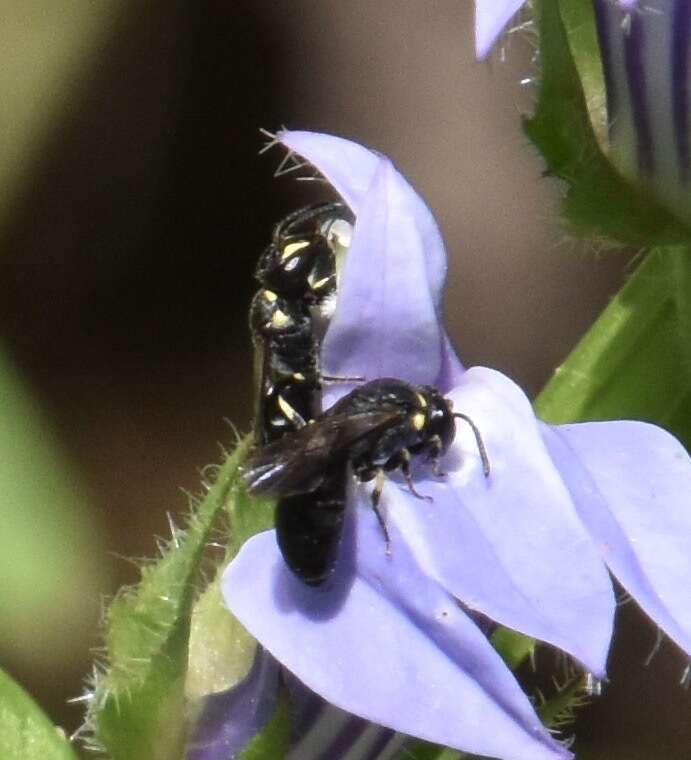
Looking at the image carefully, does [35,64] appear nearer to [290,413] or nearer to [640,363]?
[640,363]

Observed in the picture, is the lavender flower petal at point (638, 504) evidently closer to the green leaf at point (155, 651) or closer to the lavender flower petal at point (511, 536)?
the lavender flower petal at point (511, 536)

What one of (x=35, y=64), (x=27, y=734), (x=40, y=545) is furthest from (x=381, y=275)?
(x=35, y=64)

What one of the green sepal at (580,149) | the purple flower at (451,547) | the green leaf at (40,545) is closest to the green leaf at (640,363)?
the green sepal at (580,149)

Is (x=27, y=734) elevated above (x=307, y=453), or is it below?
below

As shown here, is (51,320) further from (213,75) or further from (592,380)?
(592,380)

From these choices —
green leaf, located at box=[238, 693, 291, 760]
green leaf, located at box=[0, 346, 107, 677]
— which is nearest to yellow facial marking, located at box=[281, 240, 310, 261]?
green leaf, located at box=[238, 693, 291, 760]

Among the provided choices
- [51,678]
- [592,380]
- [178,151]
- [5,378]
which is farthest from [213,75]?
[592,380]
